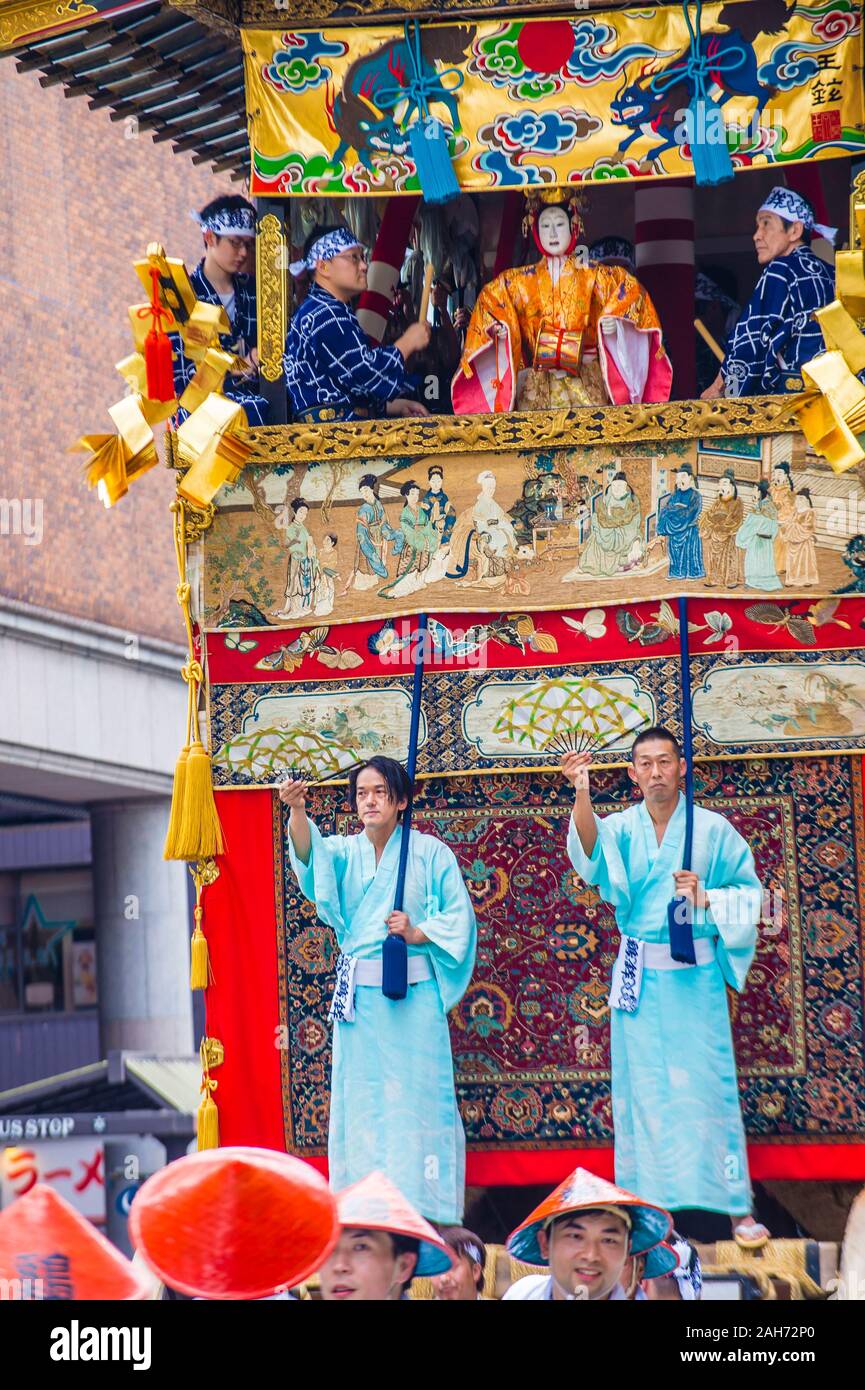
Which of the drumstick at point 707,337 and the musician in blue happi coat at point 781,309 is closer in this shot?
the musician in blue happi coat at point 781,309

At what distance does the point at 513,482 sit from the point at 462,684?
92 cm

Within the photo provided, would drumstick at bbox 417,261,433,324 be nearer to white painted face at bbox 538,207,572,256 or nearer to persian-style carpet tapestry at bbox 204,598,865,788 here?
white painted face at bbox 538,207,572,256

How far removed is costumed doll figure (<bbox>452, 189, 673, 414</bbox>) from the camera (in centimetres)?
920

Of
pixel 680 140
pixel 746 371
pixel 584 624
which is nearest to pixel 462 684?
pixel 584 624

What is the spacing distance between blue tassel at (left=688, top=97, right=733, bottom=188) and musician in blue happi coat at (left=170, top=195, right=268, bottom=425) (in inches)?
82.3

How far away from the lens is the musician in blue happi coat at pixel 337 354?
9.18m

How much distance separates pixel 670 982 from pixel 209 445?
305cm

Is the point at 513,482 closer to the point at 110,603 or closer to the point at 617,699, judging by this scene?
the point at 617,699

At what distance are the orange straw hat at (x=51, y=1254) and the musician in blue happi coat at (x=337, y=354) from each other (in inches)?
148

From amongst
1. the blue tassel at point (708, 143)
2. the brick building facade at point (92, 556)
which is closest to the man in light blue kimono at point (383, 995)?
the blue tassel at point (708, 143)

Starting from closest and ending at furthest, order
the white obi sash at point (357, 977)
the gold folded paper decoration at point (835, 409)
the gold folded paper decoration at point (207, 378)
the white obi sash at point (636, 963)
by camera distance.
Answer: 1. the gold folded paper decoration at point (835, 409)
2. the white obi sash at point (636, 963)
3. the white obi sash at point (357, 977)
4. the gold folded paper decoration at point (207, 378)

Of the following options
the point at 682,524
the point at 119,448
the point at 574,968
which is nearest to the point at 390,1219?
the point at 574,968

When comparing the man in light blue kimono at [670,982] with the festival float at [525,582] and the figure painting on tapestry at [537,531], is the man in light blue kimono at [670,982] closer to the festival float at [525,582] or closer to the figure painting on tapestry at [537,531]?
the festival float at [525,582]

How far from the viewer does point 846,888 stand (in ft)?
28.5
